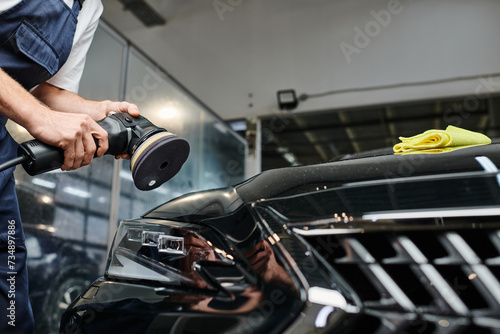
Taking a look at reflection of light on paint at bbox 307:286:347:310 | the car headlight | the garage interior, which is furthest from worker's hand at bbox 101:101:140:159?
the garage interior

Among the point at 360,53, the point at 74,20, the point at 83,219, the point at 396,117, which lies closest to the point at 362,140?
the point at 396,117

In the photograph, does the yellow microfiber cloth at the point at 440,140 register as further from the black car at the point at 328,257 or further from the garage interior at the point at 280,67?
the garage interior at the point at 280,67

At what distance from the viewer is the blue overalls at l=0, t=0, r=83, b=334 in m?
0.96

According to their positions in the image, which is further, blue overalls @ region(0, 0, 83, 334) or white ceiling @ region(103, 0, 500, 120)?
white ceiling @ region(103, 0, 500, 120)

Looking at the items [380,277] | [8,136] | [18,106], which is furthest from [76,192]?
[380,277]

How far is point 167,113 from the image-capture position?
324 centimetres

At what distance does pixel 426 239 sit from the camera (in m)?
0.58

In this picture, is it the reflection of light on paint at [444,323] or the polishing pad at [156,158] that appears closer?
the reflection of light on paint at [444,323]

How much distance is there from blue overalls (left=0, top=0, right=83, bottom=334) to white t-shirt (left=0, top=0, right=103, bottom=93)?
6.6 inches

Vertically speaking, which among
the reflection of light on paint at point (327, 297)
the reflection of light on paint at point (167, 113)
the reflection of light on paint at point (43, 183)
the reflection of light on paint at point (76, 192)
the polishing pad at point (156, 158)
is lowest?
the reflection of light on paint at point (327, 297)

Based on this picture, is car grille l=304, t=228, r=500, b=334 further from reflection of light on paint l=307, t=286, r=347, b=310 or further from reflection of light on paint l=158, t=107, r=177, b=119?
reflection of light on paint l=158, t=107, r=177, b=119

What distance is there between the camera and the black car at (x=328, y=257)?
0.55 meters

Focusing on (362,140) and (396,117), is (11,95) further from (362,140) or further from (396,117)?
(362,140)

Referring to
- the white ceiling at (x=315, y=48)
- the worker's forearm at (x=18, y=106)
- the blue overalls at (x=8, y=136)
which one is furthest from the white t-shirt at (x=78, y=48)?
the white ceiling at (x=315, y=48)
